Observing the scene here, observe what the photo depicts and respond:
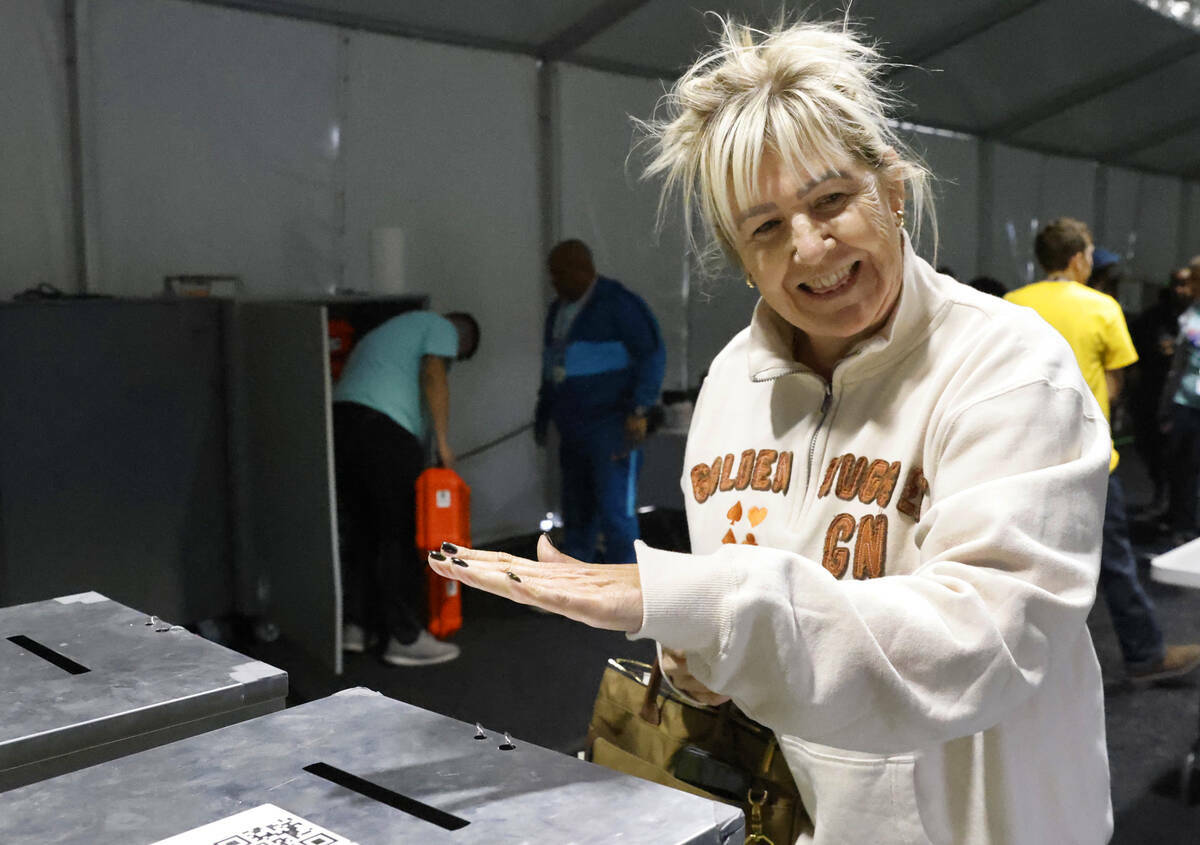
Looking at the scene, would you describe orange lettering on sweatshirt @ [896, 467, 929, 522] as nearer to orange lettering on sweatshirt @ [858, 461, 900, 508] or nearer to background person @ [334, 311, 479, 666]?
orange lettering on sweatshirt @ [858, 461, 900, 508]

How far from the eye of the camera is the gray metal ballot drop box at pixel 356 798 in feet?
2.31

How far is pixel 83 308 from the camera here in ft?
11.8

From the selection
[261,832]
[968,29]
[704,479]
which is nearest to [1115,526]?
[704,479]

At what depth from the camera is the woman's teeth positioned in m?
1.12

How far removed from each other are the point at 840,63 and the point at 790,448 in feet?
1.37

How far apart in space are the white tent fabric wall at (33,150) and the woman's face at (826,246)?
3.71 m

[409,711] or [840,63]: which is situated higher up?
[840,63]

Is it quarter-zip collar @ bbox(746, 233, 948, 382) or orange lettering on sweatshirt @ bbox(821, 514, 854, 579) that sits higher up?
quarter-zip collar @ bbox(746, 233, 948, 382)

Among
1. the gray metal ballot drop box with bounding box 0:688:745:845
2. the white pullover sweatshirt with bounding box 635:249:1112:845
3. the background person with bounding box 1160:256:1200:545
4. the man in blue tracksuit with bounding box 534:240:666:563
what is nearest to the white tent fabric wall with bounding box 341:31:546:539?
the man in blue tracksuit with bounding box 534:240:666:563

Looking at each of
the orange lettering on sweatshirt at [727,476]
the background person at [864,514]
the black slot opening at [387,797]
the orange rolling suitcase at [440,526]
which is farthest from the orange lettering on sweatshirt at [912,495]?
the orange rolling suitcase at [440,526]

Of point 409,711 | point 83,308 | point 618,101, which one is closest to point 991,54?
point 618,101

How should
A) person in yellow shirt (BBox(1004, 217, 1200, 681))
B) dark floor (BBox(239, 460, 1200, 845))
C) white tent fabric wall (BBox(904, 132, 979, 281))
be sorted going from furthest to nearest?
white tent fabric wall (BBox(904, 132, 979, 281)) < person in yellow shirt (BBox(1004, 217, 1200, 681)) < dark floor (BBox(239, 460, 1200, 845))

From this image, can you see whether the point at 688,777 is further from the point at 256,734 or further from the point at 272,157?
the point at 272,157

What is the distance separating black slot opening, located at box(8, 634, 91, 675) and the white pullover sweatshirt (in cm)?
61
